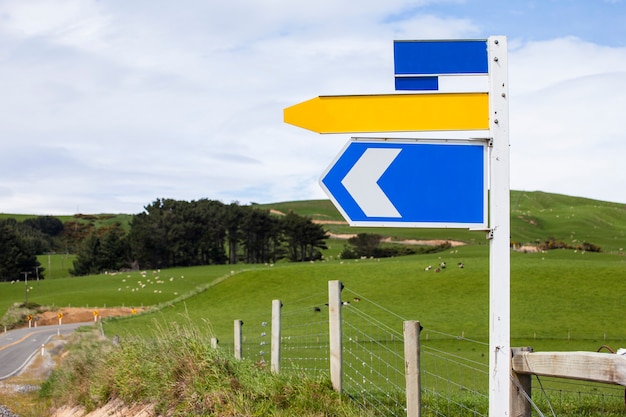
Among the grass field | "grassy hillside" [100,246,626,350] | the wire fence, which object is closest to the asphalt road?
the grass field

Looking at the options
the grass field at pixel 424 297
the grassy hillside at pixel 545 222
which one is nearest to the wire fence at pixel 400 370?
the grass field at pixel 424 297

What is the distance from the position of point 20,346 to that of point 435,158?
35.8 meters

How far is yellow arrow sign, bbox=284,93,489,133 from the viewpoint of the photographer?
401cm

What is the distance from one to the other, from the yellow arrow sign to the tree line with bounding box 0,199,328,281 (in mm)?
88464

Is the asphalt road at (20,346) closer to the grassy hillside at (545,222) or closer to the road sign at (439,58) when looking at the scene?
the road sign at (439,58)

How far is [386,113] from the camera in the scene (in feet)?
13.2

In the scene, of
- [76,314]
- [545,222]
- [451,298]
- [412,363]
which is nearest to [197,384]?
[412,363]

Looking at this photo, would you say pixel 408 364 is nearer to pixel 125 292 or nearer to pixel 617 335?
pixel 617 335

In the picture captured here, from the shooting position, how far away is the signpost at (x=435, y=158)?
12.8 feet

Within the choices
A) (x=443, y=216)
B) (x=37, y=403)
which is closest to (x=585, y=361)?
(x=443, y=216)

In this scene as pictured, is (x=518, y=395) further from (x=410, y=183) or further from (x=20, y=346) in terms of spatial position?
(x=20, y=346)

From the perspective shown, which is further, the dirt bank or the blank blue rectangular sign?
the dirt bank

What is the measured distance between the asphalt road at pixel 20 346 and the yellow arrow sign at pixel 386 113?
2299cm

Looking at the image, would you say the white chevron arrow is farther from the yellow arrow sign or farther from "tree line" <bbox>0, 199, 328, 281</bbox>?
"tree line" <bbox>0, 199, 328, 281</bbox>
